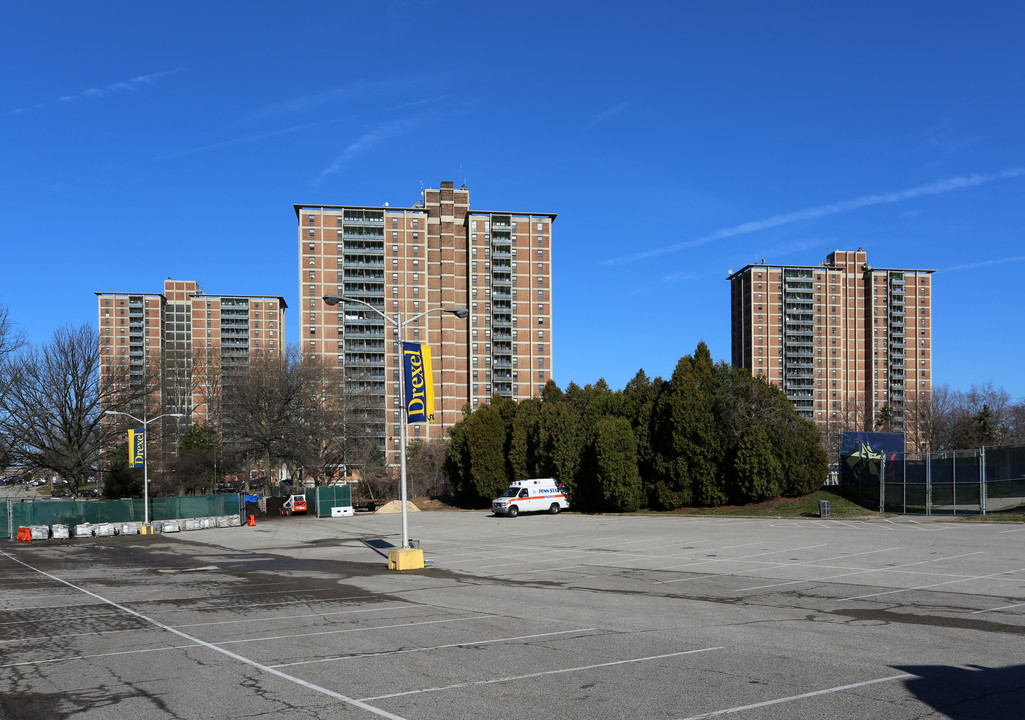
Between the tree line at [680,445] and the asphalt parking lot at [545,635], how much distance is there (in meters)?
18.2

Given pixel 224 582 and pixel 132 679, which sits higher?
pixel 132 679

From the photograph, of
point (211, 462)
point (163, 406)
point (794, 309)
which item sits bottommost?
point (211, 462)

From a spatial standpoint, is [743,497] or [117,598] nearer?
[117,598]

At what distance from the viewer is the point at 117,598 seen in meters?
17.9

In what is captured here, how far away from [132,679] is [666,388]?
141 feet

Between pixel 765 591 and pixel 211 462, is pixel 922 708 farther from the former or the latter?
pixel 211 462

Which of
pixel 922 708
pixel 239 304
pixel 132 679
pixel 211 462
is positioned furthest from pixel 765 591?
pixel 239 304

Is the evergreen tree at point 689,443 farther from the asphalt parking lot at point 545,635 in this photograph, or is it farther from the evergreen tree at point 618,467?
the asphalt parking lot at point 545,635

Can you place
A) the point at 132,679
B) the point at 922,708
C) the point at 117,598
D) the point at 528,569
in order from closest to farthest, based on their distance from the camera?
the point at 922,708
the point at 132,679
the point at 117,598
the point at 528,569

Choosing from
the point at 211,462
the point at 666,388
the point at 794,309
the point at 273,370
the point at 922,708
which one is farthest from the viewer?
the point at 794,309

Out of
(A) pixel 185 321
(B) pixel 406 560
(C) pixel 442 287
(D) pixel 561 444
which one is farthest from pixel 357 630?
(A) pixel 185 321

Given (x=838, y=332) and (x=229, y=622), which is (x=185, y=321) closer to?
(x=838, y=332)

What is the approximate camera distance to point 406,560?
22734 millimetres

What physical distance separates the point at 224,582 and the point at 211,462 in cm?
6316
